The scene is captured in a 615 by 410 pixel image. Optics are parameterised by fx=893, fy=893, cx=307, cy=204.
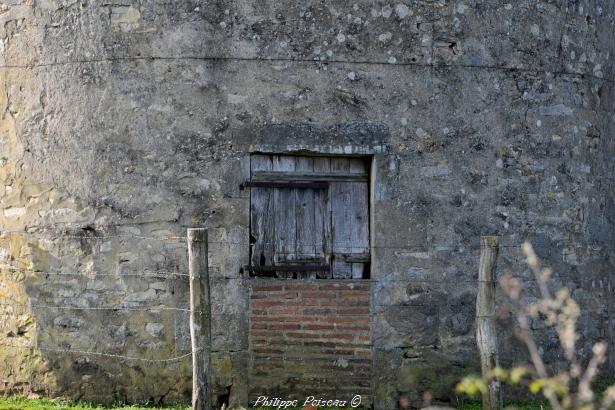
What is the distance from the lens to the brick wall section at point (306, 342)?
25.9 ft

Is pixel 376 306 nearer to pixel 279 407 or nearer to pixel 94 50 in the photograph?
pixel 279 407

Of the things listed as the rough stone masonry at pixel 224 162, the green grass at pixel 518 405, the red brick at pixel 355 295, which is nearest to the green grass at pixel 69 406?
the green grass at pixel 518 405

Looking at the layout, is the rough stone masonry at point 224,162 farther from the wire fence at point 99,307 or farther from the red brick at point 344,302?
the red brick at point 344,302

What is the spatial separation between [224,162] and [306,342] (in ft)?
5.74

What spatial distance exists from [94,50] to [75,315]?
238 centimetres

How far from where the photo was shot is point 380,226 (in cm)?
804

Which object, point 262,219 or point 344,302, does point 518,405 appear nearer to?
point 344,302

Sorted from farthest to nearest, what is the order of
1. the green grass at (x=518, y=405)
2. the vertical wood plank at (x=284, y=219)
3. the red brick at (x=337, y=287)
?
the vertical wood plank at (x=284, y=219) < the red brick at (x=337, y=287) < the green grass at (x=518, y=405)

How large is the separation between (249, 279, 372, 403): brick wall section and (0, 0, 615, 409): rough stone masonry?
0.06m

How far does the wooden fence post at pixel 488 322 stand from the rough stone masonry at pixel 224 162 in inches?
37.6

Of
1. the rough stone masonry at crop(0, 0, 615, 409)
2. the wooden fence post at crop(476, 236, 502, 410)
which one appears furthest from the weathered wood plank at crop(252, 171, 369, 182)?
the wooden fence post at crop(476, 236, 502, 410)

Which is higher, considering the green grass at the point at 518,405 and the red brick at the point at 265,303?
the red brick at the point at 265,303

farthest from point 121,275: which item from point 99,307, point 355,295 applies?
point 355,295

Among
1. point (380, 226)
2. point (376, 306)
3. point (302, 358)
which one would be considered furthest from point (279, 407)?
point (380, 226)
